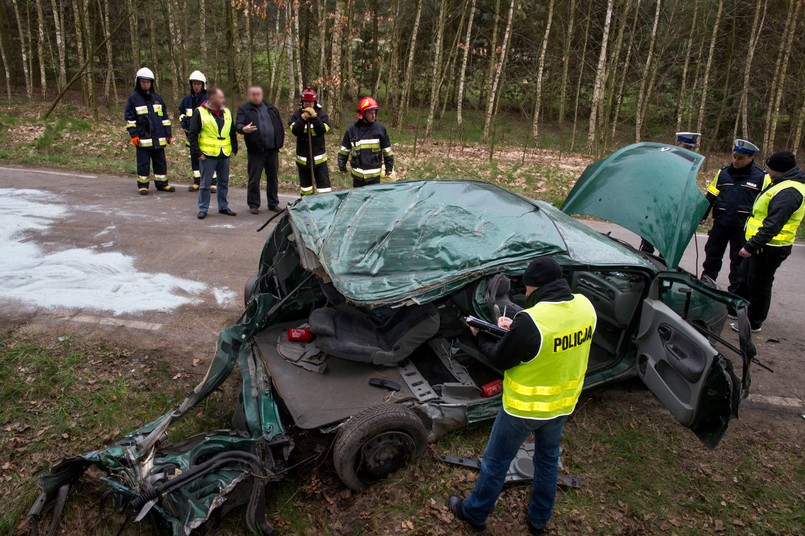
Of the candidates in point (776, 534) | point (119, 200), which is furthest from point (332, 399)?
point (119, 200)

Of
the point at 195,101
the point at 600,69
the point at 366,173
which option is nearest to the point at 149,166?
the point at 195,101

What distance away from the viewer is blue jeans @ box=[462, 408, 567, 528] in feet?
9.04

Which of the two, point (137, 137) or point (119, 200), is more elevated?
point (137, 137)

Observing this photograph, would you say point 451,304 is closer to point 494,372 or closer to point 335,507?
point 494,372

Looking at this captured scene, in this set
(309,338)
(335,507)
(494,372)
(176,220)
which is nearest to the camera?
(335,507)

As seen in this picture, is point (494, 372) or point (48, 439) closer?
point (48, 439)

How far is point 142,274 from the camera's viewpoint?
18.7 feet

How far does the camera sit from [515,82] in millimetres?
23828

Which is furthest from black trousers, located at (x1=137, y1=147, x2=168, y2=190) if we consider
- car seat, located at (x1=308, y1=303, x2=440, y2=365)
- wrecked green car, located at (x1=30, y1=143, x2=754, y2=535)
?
car seat, located at (x1=308, y1=303, x2=440, y2=365)

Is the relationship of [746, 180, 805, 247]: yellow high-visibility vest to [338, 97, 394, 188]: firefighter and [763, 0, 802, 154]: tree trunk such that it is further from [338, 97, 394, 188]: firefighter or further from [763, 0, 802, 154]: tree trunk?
[763, 0, 802, 154]: tree trunk

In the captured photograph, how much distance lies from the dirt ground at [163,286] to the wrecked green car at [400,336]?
445 millimetres

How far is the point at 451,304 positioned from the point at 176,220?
5.32 metres

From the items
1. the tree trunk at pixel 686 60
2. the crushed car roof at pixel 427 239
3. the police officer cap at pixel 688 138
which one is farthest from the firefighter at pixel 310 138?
the tree trunk at pixel 686 60

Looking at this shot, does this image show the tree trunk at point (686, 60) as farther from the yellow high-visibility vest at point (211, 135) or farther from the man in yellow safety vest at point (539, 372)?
the man in yellow safety vest at point (539, 372)
